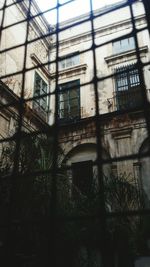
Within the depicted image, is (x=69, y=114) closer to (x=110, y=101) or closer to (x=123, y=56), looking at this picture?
(x=110, y=101)

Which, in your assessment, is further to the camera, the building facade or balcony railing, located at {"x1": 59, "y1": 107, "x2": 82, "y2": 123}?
balcony railing, located at {"x1": 59, "y1": 107, "x2": 82, "y2": 123}

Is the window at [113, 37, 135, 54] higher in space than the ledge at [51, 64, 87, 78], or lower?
higher

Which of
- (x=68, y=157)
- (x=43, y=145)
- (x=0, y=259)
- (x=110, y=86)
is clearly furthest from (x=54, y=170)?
(x=110, y=86)

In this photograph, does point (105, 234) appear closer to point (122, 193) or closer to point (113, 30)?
point (122, 193)

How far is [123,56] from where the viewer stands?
11.8m

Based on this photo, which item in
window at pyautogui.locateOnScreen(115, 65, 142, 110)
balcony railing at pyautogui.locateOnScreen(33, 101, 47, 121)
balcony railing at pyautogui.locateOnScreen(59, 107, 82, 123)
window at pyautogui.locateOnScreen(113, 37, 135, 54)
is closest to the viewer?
window at pyautogui.locateOnScreen(115, 65, 142, 110)

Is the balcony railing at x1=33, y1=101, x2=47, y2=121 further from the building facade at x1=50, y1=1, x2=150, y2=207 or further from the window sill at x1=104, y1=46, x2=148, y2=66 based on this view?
the window sill at x1=104, y1=46, x2=148, y2=66

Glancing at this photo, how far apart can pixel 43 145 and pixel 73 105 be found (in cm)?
558

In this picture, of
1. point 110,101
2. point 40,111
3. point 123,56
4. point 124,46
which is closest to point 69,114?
point 40,111

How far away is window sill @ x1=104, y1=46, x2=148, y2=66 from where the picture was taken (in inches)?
457

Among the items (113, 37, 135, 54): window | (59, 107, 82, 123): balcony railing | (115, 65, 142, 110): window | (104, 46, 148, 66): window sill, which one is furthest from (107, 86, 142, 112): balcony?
(113, 37, 135, 54): window

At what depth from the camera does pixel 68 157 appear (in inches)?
423

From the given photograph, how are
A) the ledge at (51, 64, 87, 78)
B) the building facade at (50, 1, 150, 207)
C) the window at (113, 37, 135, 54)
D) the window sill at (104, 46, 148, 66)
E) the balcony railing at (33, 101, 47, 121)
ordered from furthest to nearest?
the ledge at (51, 64, 87, 78), the window at (113, 37, 135, 54), the window sill at (104, 46, 148, 66), the balcony railing at (33, 101, 47, 121), the building facade at (50, 1, 150, 207)

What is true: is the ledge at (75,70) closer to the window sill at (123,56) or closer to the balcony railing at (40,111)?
the window sill at (123,56)
